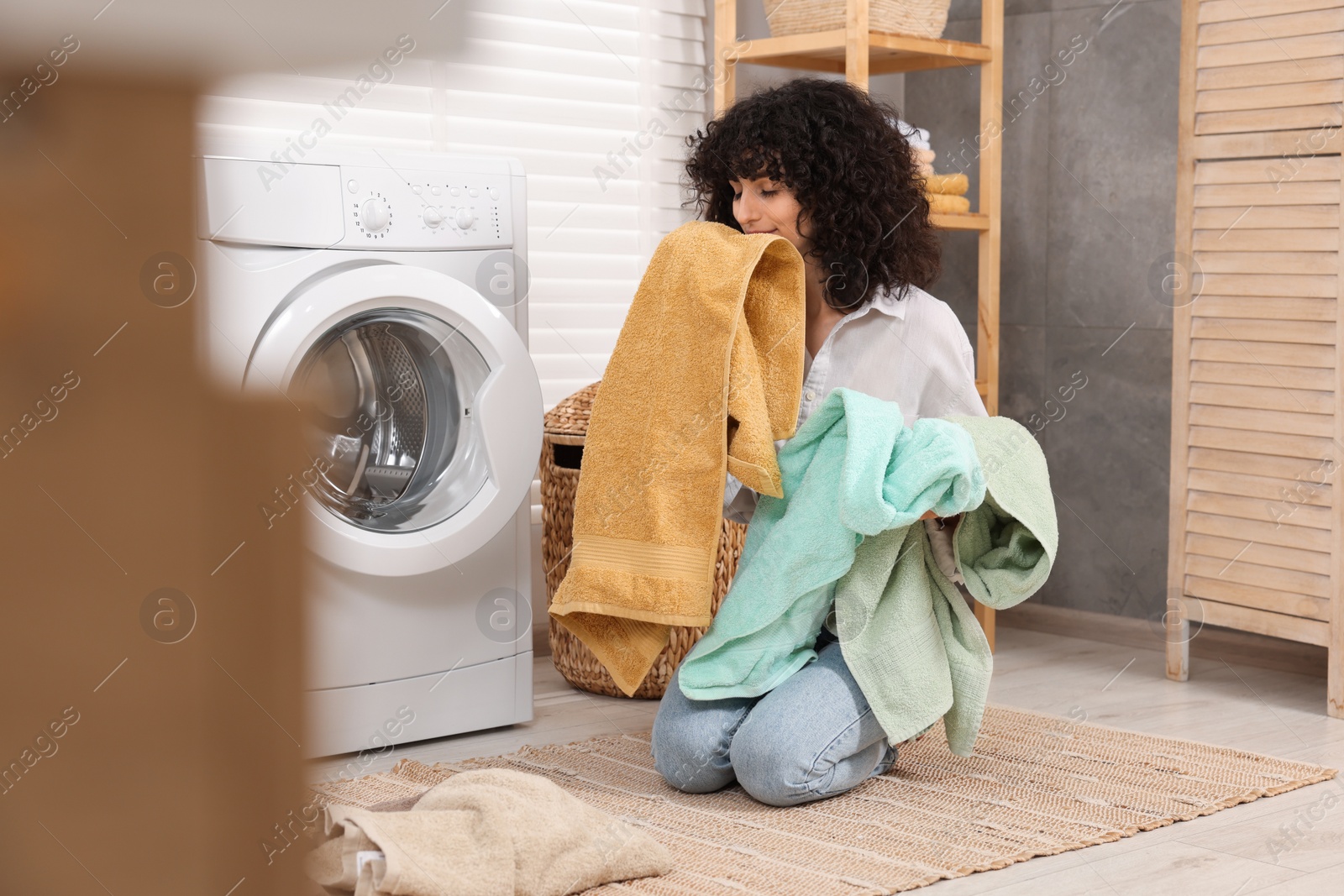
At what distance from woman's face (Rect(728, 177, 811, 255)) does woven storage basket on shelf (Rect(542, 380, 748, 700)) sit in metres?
0.60

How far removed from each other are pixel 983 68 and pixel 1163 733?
54.3 inches

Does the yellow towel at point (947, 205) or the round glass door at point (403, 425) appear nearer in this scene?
the round glass door at point (403, 425)

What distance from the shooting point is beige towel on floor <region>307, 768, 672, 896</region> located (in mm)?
1390

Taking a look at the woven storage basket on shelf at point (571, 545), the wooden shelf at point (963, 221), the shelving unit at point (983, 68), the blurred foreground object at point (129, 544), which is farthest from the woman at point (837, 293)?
the blurred foreground object at point (129, 544)

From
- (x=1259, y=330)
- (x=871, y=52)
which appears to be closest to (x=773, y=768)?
(x=1259, y=330)

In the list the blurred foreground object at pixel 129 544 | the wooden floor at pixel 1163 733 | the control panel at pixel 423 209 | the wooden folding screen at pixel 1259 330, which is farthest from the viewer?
the wooden folding screen at pixel 1259 330

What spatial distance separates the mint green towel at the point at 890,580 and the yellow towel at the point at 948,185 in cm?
90

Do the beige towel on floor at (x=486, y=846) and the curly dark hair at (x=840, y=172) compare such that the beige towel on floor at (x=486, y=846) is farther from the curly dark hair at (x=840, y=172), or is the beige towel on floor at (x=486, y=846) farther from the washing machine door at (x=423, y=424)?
the curly dark hair at (x=840, y=172)

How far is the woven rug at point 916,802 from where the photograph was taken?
1557mm

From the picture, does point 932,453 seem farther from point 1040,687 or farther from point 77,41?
point 77,41

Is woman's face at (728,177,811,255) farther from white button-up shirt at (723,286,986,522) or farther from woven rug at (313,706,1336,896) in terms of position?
woven rug at (313,706,1336,896)

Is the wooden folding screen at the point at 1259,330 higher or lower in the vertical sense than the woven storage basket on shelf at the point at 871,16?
lower

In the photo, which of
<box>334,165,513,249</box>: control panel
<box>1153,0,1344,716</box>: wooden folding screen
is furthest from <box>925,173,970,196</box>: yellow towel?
<box>334,165,513,249</box>: control panel

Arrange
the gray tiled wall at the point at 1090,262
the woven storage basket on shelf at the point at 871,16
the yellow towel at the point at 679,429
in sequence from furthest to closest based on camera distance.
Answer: the gray tiled wall at the point at 1090,262
the woven storage basket on shelf at the point at 871,16
the yellow towel at the point at 679,429
